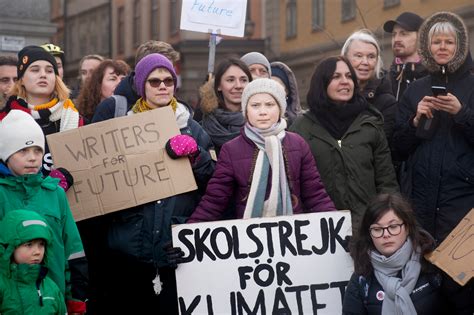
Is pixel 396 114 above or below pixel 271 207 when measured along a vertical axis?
above

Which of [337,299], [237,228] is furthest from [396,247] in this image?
[237,228]

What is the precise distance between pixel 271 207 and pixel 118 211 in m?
1.02

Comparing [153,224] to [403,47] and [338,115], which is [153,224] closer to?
[338,115]

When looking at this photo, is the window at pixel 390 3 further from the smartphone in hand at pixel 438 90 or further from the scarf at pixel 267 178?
the scarf at pixel 267 178

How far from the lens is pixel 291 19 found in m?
37.7

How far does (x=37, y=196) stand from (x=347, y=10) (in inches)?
1086

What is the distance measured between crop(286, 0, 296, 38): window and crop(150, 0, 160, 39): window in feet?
30.3

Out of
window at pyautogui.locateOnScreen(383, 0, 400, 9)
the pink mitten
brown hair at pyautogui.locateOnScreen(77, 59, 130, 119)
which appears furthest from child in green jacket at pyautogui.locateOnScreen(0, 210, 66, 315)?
window at pyautogui.locateOnScreen(383, 0, 400, 9)

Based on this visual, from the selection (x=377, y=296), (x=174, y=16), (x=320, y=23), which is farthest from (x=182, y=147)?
(x=174, y=16)

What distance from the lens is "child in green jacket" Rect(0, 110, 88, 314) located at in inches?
217

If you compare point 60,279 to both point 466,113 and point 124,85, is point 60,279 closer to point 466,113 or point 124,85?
point 124,85

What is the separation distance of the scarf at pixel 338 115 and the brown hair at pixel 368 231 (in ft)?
2.58

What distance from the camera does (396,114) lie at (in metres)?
6.66

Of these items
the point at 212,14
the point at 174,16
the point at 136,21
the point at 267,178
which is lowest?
the point at 267,178
